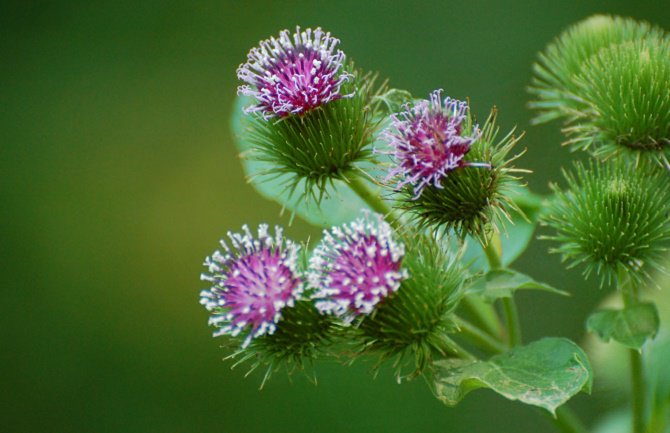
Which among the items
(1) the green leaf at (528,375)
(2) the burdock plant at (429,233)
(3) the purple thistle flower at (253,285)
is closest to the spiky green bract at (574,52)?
(2) the burdock plant at (429,233)

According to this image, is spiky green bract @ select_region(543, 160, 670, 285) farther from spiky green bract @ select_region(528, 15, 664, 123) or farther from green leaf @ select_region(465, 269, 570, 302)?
spiky green bract @ select_region(528, 15, 664, 123)

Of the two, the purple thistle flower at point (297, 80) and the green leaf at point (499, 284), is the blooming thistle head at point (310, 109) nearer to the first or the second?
the purple thistle flower at point (297, 80)

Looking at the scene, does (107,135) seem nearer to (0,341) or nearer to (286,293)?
(0,341)

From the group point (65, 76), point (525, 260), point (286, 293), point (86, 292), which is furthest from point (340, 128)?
point (65, 76)

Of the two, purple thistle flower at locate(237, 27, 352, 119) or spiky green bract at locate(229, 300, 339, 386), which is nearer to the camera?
spiky green bract at locate(229, 300, 339, 386)

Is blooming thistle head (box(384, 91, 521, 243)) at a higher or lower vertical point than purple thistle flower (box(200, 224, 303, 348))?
higher

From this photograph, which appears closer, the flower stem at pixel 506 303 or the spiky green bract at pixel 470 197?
the spiky green bract at pixel 470 197

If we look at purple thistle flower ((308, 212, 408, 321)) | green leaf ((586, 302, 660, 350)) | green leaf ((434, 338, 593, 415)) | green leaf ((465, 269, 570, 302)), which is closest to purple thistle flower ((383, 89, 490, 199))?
purple thistle flower ((308, 212, 408, 321))
